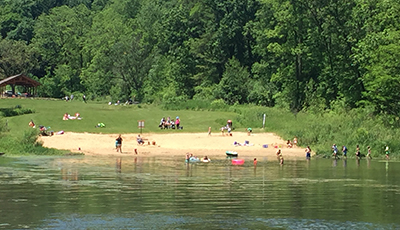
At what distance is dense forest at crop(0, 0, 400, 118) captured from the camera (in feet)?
246

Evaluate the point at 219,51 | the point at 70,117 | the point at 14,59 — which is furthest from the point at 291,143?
A: the point at 14,59

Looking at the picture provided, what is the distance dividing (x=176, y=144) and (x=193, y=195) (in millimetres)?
27328

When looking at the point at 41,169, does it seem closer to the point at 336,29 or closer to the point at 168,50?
the point at 336,29

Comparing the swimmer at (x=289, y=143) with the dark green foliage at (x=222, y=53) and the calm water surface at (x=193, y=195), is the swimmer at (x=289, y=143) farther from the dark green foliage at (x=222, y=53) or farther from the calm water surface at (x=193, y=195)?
the calm water surface at (x=193, y=195)

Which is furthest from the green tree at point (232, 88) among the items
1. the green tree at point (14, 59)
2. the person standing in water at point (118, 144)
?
the green tree at point (14, 59)

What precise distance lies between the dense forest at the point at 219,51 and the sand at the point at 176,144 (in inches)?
549

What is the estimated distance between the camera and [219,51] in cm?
10950

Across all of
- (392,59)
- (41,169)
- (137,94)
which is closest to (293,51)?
(392,59)

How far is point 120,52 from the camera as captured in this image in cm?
10969

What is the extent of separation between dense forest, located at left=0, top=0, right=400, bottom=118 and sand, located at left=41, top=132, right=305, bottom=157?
1394cm

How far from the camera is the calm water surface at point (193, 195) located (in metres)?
26.1

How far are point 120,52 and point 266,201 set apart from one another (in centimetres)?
8122

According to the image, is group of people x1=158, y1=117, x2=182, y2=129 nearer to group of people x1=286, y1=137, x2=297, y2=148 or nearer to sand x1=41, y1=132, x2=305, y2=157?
sand x1=41, y1=132, x2=305, y2=157

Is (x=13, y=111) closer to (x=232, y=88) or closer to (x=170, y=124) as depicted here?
(x=170, y=124)
